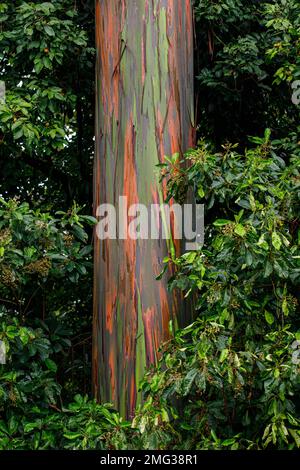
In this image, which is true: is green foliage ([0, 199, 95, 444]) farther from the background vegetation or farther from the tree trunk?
the tree trunk

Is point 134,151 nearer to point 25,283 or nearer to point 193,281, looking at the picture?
point 25,283

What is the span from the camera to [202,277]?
4.24m

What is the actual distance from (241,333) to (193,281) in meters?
0.36

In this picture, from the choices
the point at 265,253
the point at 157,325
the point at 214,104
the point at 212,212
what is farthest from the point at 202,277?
the point at 214,104

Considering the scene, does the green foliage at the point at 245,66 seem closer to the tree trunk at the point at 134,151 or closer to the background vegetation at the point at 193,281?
the background vegetation at the point at 193,281

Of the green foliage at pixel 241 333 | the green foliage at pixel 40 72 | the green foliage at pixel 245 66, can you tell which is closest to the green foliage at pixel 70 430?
the green foliage at pixel 241 333

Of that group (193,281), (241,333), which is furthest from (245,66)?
(241,333)

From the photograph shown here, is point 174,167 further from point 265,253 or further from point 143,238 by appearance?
point 265,253

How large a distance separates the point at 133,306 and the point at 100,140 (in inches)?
44.8

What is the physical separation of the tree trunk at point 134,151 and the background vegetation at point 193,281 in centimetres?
18

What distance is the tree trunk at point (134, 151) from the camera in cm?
494

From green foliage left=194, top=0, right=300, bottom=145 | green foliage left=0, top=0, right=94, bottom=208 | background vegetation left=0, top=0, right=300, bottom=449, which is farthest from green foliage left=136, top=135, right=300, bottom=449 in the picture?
green foliage left=194, top=0, right=300, bottom=145

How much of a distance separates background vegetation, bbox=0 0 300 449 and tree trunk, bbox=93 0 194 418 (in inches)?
7.3

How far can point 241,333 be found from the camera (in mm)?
4254
